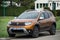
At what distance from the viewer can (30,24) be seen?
53.9ft

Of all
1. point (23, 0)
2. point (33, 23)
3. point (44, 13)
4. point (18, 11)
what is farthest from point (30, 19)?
point (23, 0)

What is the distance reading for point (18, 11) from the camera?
2285 inches

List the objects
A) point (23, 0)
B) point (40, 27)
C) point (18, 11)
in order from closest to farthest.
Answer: point (40, 27) < point (18, 11) < point (23, 0)

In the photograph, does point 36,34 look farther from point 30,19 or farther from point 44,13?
point 44,13

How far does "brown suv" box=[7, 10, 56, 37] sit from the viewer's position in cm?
1641

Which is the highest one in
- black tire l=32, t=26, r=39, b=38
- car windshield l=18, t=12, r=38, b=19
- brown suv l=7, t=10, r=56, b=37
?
car windshield l=18, t=12, r=38, b=19

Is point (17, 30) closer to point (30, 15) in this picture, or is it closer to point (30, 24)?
point (30, 24)

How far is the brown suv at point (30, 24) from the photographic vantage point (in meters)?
16.4

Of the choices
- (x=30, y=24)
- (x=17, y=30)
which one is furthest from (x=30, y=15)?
(x=17, y=30)

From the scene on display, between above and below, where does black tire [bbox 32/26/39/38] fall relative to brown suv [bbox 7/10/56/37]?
below

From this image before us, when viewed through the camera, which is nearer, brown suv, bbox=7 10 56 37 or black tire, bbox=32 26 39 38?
brown suv, bbox=7 10 56 37

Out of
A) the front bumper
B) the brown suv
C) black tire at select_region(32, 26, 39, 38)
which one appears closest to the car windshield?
the brown suv

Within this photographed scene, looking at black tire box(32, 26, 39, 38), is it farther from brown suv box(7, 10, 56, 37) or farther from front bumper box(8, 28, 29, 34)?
front bumper box(8, 28, 29, 34)

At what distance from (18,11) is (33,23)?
41598mm
